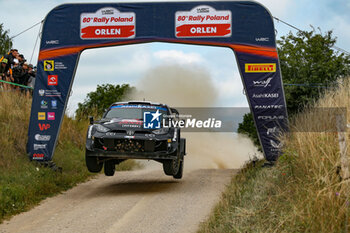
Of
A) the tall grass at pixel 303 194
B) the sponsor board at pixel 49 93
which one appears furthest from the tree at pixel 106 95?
the tall grass at pixel 303 194

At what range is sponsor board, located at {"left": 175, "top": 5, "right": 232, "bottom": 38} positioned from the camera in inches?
535

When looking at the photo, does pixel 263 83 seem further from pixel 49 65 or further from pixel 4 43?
pixel 4 43

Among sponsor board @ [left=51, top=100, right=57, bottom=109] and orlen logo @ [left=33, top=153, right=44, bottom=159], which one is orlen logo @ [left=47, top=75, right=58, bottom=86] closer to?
sponsor board @ [left=51, top=100, right=57, bottom=109]

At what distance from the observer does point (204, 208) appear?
10352 mm

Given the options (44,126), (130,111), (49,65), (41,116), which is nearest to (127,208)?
Result: (130,111)

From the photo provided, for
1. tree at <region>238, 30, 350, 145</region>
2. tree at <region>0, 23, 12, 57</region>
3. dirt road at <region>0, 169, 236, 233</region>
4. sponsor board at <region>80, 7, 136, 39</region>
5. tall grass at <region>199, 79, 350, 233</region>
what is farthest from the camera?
tree at <region>0, 23, 12, 57</region>

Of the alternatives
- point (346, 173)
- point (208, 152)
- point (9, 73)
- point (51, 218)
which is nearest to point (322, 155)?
point (346, 173)

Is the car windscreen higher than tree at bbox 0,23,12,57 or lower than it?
lower

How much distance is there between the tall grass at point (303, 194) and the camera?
6.30m

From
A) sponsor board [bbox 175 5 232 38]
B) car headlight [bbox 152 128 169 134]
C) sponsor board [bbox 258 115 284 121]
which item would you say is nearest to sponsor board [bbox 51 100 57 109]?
car headlight [bbox 152 128 169 134]

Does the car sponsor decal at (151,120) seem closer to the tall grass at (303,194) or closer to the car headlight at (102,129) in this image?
the car headlight at (102,129)

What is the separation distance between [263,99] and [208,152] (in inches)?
593

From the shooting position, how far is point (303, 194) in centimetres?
726

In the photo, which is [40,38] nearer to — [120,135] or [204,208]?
[120,135]
